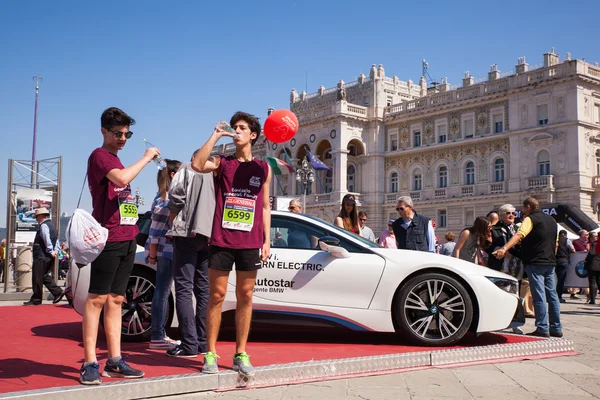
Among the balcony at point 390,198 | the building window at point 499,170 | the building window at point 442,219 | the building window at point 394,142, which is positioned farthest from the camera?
the building window at point 394,142

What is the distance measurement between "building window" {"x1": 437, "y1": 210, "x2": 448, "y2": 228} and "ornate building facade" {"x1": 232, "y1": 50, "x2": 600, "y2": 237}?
0.24 ft

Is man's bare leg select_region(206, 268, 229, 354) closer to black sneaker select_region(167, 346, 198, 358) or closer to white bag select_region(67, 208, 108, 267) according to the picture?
white bag select_region(67, 208, 108, 267)

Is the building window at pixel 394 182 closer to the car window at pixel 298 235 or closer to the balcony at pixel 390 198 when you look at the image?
the balcony at pixel 390 198

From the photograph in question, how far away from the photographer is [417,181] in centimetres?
4675

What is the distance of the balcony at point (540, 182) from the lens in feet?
121

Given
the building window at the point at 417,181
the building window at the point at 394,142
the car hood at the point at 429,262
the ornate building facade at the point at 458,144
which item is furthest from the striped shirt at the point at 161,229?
the building window at the point at 394,142

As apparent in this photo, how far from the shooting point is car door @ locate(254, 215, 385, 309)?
231 inches

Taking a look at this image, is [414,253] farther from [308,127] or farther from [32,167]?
[308,127]

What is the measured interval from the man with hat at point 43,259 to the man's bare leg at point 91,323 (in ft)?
24.6

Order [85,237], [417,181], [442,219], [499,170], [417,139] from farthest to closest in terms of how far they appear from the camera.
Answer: [417,139] < [417,181] < [442,219] < [499,170] < [85,237]

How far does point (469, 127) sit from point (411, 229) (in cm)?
3725

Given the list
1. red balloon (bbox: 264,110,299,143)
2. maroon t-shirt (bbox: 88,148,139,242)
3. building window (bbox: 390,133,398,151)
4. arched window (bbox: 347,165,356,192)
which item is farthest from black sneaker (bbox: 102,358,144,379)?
arched window (bbox: 347,165,356,192)

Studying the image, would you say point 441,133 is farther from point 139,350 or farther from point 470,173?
point 139,350

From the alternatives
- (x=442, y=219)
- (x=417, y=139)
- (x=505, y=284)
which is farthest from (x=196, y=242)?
(x=417, y=139)
